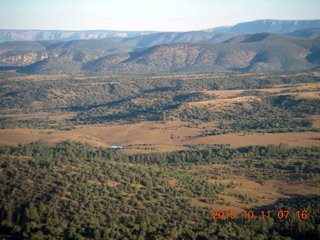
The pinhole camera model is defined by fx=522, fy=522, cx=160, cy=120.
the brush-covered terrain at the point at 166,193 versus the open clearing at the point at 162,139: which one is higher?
the brush-covered terrain at the point at 166,193

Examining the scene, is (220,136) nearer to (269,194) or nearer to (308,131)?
(308,131)

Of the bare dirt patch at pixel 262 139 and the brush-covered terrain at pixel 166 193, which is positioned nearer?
the brush-covered terrain at pixel 166 193
